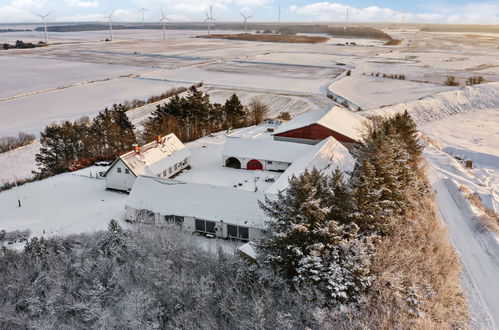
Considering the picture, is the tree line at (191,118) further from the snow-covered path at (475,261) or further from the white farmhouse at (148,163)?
the snow-covered path at (475,261)

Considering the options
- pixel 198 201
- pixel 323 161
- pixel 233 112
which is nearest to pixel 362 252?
pixel 198 201

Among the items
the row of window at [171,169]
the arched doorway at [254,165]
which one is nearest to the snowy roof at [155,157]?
the row of window at [171,169]

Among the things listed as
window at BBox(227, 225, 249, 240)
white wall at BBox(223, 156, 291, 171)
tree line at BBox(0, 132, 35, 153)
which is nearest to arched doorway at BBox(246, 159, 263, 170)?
white wall at BBox(223, 156, 291, 171)

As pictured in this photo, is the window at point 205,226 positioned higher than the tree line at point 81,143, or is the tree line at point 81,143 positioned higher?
the tree line at point 81,143

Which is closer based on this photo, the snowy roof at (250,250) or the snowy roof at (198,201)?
the snowy roof at (250,250)

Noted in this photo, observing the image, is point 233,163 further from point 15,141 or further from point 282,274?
point 15,141

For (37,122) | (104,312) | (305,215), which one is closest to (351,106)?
(37,122)
